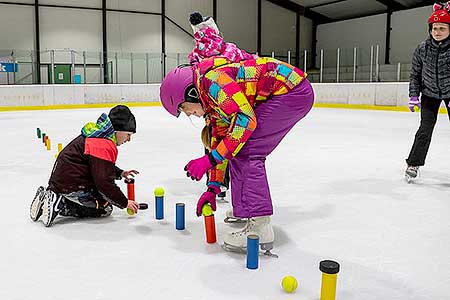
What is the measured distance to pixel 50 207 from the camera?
2.56m

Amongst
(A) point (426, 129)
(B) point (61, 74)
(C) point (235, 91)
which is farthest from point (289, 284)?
(B) point (61, 74)

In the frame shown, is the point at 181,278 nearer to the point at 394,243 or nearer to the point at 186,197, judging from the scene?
the point at 394,243

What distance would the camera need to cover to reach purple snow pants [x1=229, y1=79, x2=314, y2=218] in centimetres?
212

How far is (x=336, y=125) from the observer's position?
28.4 ft

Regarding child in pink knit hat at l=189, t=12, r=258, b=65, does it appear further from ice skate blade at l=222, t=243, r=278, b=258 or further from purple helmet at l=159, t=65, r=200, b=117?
ice skate blade at l=222, t=243, r=278, b=258

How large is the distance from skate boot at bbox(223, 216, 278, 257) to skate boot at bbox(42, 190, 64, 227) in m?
0.95

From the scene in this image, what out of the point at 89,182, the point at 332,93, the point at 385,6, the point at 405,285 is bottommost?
the point at 405,285

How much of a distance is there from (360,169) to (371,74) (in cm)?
1103

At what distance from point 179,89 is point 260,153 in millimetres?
450

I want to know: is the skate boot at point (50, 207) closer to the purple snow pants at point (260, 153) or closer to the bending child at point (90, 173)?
the bending child at point (90, 173)

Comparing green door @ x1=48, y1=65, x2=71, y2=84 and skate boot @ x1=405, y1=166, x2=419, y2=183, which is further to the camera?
green door @ x1=48, y1=65, x2=71, y2=84

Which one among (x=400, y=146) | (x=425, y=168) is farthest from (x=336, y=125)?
(x=425, y=168)

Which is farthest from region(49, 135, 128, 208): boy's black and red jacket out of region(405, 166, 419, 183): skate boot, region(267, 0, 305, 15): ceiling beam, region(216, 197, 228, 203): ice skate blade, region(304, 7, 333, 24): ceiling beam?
region(304, 7, 333, 24): ceiling beam

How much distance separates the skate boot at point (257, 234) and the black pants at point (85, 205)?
2.72 feet
